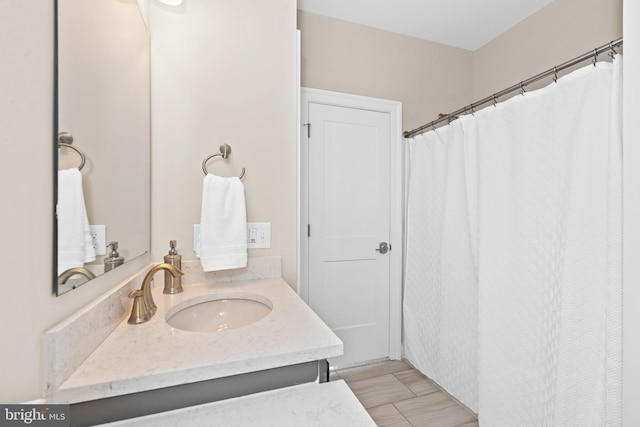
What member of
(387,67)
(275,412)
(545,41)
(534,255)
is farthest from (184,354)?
(545,41)

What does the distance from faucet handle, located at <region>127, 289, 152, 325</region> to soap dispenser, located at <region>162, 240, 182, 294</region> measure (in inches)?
11.1

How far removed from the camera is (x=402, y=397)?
72.7 inches

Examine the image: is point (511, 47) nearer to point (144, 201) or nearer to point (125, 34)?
point (125, 34)

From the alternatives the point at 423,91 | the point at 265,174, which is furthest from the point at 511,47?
the point at 265,174

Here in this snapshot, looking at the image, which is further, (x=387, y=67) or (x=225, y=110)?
(x=387, y=67)

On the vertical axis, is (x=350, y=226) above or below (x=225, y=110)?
below

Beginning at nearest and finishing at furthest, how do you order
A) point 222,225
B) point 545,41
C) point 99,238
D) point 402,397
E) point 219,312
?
point 99,238 < point 219,312 < point 222,225 < point 402,397 < point 545,41

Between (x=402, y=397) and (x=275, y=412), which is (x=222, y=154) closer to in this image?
(x=275, y=412)

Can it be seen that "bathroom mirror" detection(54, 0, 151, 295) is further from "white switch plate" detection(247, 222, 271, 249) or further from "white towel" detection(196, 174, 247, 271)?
"white switch plate" detection(247, 222, 271, 249)

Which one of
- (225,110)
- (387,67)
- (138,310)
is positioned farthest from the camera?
(387,67)

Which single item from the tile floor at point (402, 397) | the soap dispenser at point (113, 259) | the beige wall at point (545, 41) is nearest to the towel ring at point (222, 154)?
the soap dispenser at point (113, 259)

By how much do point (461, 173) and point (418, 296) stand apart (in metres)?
0.96

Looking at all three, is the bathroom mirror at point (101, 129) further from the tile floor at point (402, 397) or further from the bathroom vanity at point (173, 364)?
the tile floor at point (402, 397)

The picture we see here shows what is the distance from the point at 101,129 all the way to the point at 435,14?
2.29 m
